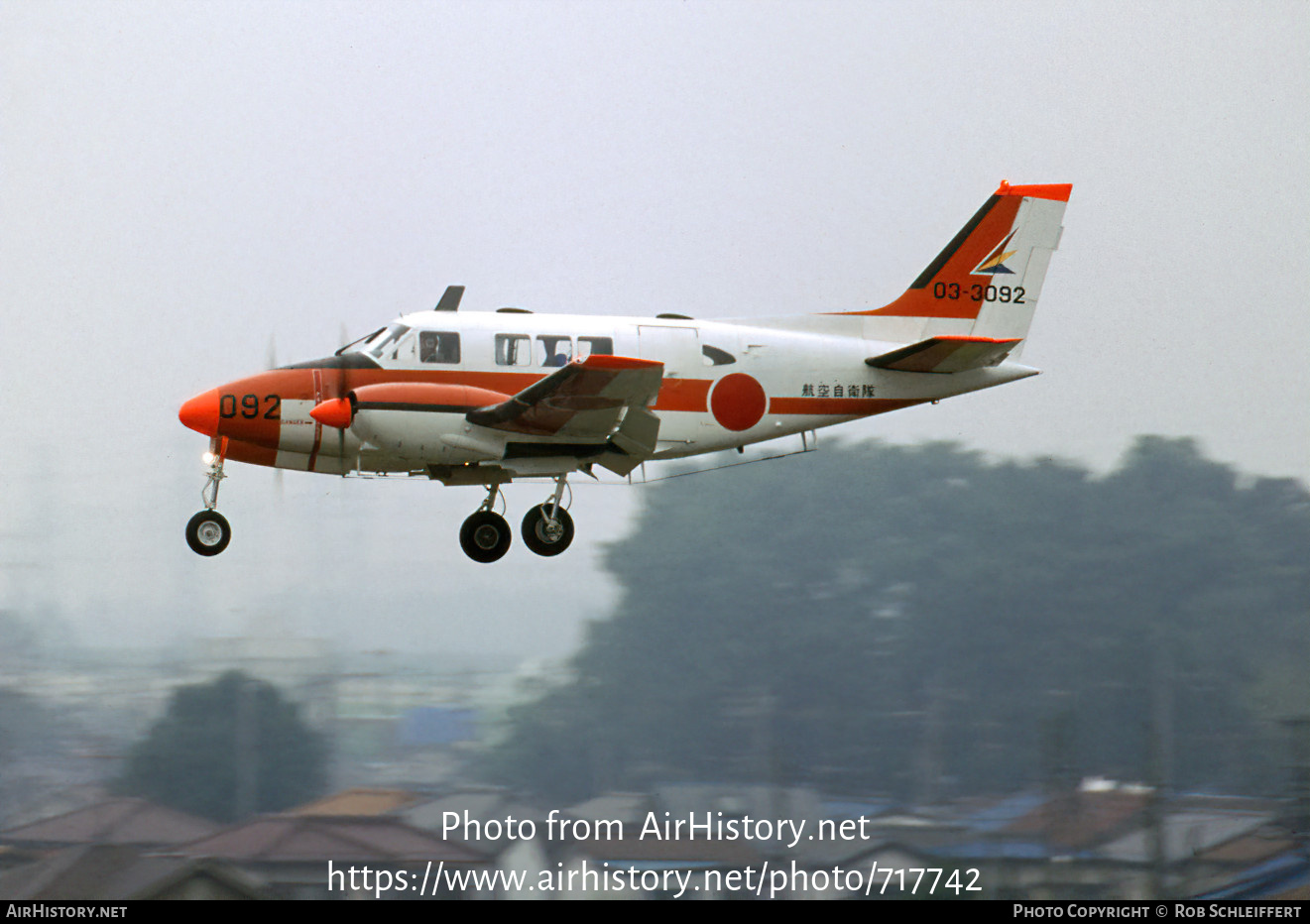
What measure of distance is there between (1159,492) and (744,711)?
42.7 feet

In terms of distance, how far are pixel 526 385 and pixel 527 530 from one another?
6.79ft

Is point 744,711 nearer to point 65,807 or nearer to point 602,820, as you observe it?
point 602,820

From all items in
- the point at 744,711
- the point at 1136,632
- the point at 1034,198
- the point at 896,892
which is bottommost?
the point at 896,892

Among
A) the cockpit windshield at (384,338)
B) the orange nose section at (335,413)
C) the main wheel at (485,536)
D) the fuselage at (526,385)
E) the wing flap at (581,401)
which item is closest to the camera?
the wing flap at (581,401)

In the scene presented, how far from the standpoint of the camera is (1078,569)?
115ft

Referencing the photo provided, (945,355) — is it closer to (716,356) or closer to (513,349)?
(716,356)

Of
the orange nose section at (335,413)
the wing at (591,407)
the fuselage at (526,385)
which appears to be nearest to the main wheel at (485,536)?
the fuselage at (526,385)

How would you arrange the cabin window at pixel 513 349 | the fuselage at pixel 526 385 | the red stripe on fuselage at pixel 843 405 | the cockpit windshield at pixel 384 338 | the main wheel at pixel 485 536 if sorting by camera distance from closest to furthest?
the fuselage at pixel 526 385 → the cockpit windshield at pixel 384 338 → the cabin window at pixel 513 349 → the main wheel at pixel 485 536 → the red stripe on fuselage at pixel 843 405

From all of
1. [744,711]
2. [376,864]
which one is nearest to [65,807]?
[376,864]

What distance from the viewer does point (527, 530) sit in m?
18.1

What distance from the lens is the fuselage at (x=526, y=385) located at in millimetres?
16891

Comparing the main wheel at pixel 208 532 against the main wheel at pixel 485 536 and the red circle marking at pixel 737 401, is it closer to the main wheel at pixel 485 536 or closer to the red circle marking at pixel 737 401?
the main wheel at pixel 485 536

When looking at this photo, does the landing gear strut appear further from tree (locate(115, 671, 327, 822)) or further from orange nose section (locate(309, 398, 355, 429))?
tree (locate(115, 671, 327, 822))

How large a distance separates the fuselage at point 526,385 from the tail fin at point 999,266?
1.24 m
